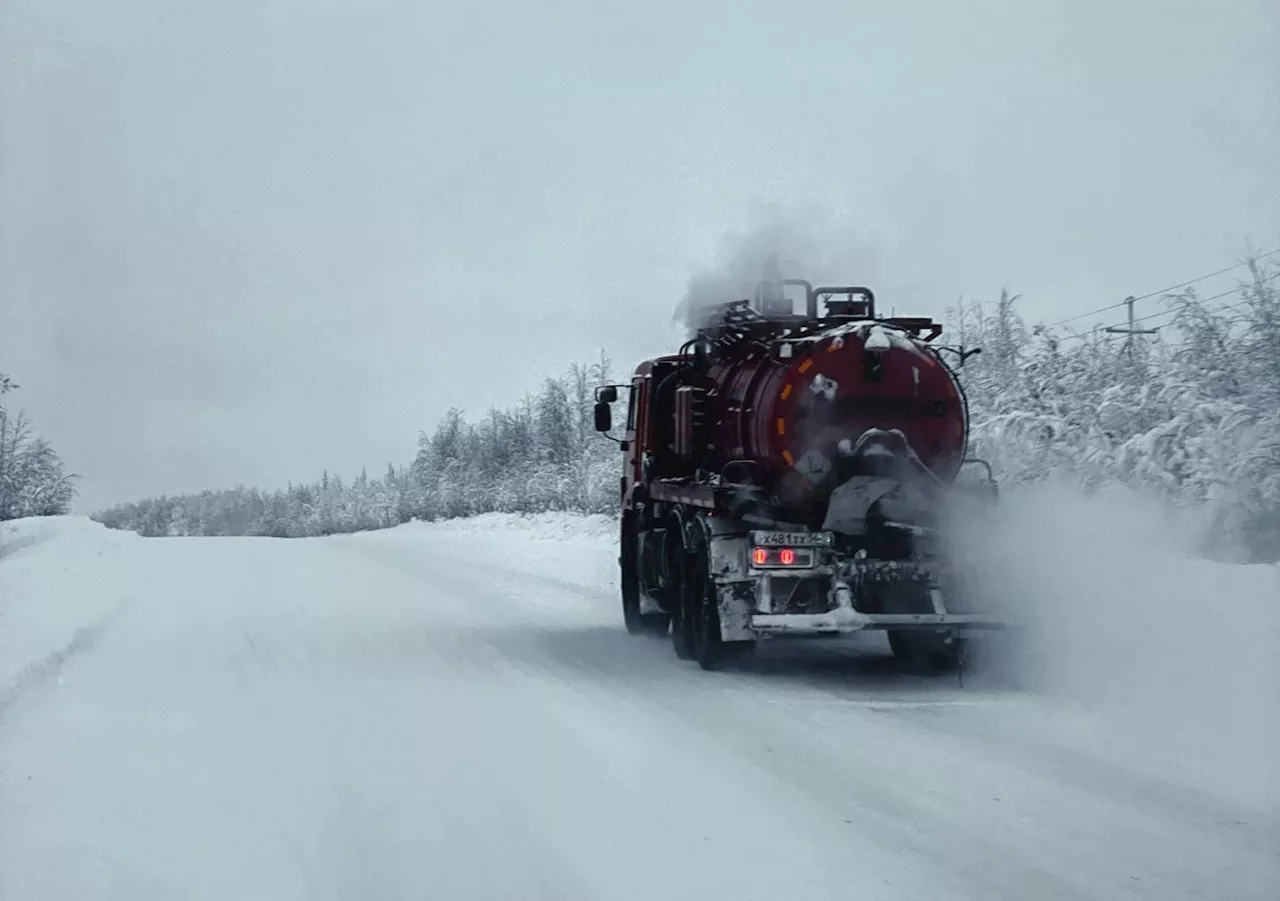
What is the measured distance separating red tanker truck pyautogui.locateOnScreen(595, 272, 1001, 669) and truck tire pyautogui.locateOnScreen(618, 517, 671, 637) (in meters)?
2.64

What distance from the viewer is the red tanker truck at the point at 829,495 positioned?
1055cm

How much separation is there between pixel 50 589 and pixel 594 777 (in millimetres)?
13781

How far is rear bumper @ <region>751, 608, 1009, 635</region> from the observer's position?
10.4 m

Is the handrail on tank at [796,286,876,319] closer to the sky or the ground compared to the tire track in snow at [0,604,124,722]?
closer to the sky

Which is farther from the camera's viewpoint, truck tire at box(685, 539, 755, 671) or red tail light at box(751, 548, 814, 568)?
truck tire at box(685, 539, 755, 671)

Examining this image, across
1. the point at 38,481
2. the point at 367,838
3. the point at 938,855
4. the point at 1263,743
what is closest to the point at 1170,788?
the point at 1263,743

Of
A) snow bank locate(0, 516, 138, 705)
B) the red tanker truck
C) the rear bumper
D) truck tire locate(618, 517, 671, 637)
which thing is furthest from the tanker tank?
snow bank locate(0, 516, 138, 705)

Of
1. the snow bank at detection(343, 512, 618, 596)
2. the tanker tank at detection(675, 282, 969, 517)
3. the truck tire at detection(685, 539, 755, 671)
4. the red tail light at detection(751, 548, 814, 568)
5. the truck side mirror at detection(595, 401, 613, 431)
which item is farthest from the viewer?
the snow bank at detection(343, 512, 618, 596)

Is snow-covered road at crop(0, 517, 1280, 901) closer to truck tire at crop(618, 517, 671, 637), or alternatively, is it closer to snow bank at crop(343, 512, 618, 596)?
truck tire at crop(618, 517, 671, 637)

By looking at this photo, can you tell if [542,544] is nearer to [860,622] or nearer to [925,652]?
[925,652]

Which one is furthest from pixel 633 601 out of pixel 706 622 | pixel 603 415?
pixel 706 622

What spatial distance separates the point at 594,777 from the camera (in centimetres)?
713

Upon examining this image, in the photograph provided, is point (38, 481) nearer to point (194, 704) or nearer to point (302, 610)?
point (302, 610)

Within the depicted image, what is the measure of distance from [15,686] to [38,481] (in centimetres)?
5285
